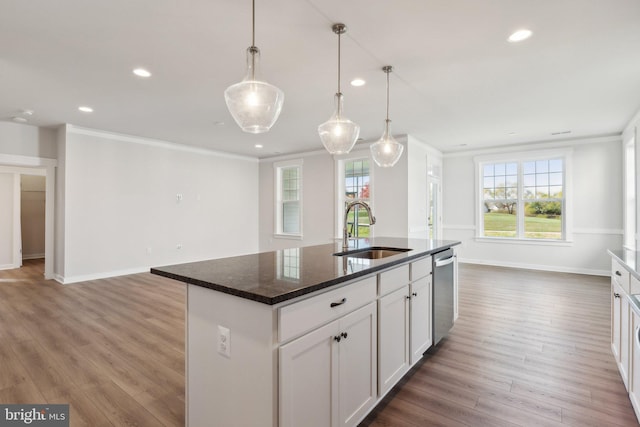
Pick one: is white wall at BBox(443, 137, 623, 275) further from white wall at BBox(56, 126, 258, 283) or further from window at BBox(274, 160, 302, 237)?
white wall at BBox(56, 126, 258, 283)

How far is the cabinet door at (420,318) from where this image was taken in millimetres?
2339

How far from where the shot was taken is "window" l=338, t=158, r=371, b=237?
6.72 m

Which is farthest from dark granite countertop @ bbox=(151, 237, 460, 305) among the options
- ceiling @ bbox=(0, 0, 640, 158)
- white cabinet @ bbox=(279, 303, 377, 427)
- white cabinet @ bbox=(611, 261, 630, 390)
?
ceiling @ bbox=(0, 0, 640, 158)

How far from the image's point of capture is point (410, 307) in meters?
2.29

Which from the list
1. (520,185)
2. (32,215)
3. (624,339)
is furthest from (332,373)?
(32,215)

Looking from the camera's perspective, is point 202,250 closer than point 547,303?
No

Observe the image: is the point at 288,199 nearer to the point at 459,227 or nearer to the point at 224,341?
the point at 459,227

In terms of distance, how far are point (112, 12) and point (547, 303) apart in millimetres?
5559

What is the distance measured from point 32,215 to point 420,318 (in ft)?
31.6

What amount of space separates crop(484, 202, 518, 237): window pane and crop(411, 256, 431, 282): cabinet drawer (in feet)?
17.9

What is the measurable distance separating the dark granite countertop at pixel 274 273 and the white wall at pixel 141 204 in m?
4.80

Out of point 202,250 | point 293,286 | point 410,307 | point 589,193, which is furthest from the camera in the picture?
point 202,250

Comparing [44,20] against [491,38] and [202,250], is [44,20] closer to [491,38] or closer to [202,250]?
[491,38]

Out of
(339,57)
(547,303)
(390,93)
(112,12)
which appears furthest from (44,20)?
(547,303)
